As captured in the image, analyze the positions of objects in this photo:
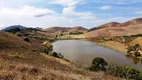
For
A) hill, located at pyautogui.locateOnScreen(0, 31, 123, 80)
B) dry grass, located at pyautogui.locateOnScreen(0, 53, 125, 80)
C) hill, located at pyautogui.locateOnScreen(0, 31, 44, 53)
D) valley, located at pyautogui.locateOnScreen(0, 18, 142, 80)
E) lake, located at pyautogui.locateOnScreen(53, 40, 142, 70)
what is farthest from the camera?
lake, located at pyautogui.locateOnScreen(53, 40, 142, 70)

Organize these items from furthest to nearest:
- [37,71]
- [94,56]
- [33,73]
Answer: [94,56] → [37,71] → [33,73]

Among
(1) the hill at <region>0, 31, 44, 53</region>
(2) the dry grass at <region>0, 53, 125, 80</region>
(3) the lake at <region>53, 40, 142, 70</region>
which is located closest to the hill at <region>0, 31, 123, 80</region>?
(2) the dry grass at <region>0, 53, 125, 80</region>

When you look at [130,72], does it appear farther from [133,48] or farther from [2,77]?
[133,48]

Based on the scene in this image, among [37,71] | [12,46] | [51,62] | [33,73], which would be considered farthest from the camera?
[12,46]

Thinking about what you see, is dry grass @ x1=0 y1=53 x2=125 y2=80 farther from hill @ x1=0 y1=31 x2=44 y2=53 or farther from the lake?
the lake

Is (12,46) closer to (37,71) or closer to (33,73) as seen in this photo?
(37,71)

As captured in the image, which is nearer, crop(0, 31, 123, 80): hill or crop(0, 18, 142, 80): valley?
crop(0, 31, 123, 80): hill

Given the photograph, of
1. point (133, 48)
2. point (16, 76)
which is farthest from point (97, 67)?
point (133, 48)

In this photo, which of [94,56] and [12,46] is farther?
[94,56]

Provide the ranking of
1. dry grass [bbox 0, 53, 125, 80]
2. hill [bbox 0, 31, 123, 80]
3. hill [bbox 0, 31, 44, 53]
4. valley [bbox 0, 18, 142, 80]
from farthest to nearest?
hill [bbox 0, 31, 44, 53]
valley [bbox 0, 18, 142, 80]
hill [bbox 0, 31, 123, 80]
dry grass [bbox 0, 53, 125, 80]

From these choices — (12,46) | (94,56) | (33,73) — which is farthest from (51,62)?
(94,56)

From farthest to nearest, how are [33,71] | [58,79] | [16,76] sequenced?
[33,71] → [58,79] → [16,76]

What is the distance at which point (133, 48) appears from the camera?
97.4 meters

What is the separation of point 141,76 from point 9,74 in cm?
3383
